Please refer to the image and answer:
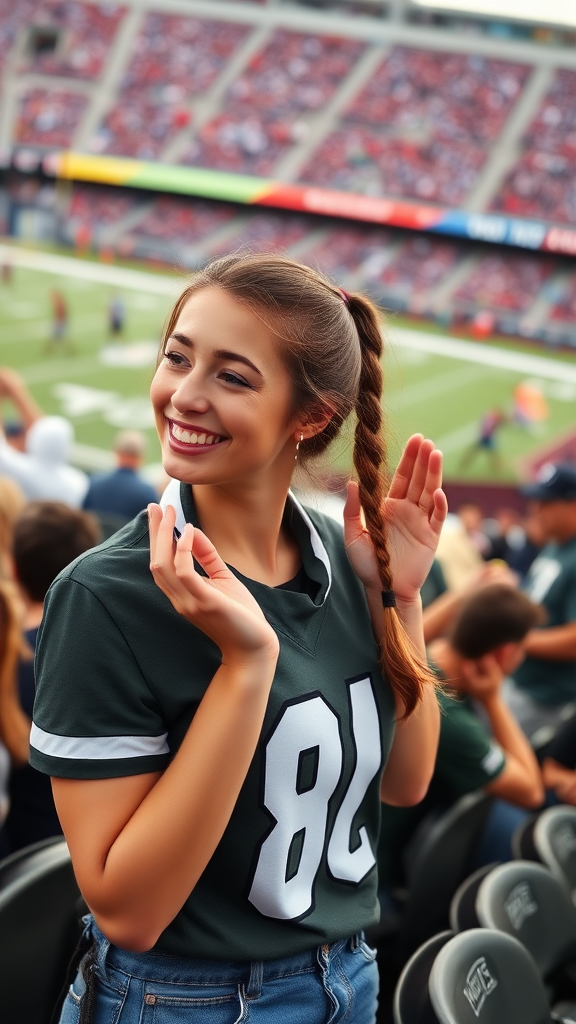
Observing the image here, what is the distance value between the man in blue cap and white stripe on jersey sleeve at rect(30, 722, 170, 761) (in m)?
3.30

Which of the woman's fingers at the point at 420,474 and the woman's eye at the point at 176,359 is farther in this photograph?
the woman's fingers at the point at 420,474

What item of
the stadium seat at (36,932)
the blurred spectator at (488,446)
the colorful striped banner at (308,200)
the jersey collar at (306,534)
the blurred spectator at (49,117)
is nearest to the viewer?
the jersey collar at (306,534)

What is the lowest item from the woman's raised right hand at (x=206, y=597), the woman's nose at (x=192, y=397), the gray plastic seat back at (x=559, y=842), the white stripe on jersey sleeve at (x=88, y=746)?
the gray plastic seat back at (x=559, y=842)

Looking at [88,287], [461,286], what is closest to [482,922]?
[88,287]

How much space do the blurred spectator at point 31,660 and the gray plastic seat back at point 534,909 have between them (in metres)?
1.14

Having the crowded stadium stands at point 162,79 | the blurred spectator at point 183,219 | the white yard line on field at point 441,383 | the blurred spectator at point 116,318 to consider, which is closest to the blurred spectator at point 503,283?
the white yard line on field at point 441,383

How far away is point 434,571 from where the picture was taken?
4.58m

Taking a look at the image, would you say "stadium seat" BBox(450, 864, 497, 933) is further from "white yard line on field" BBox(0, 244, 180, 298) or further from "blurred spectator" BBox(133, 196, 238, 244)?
"blurred spectator" BBox(133, 196, 238, 244)

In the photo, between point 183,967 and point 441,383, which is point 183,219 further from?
point 183,967

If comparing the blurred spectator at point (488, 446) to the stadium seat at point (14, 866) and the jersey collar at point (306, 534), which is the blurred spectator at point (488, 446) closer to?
the stadium seat at point (14, 866)

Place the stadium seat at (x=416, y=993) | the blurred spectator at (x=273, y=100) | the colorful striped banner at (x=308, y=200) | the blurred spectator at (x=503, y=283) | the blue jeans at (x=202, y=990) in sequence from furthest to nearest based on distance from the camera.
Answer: the blurred spectator at (x=273, y=100)
the colorful striped banner at (x=308, y=200)
the blurred spectator at (x=503, y=283)
the stadium seat at (x=416, y=993)
the blue jeans at (x=202, y=990)

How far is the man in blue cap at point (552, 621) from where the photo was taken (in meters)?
4.44

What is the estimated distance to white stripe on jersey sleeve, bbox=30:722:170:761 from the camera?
1.30 m

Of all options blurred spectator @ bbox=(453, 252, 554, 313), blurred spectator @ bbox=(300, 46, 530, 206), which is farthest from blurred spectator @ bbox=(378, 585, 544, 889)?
blurred spectator @ bbox=(300, 46, 530, 206)
